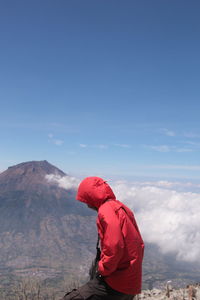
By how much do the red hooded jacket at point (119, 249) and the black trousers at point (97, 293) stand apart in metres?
0.15

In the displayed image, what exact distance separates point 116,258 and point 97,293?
1.04 metres

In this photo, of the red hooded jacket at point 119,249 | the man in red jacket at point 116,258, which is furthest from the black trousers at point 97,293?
the red hooded jacket at point 119,249

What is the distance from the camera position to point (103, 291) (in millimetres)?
6227

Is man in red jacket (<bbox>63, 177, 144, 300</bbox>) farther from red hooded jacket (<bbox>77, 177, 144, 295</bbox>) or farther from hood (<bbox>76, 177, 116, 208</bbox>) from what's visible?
hood (<bbox>76, 177, 116, 208</bbox>)

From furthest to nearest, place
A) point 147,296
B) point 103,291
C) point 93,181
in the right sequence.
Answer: point 147,296, point 93,181, point 103,291

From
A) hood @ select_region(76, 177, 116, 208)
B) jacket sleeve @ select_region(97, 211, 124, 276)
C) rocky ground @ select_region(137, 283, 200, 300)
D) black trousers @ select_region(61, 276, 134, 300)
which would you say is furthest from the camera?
rocky ground @ select_region(137, 283, 200, 300)

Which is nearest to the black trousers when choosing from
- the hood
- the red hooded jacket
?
the red hooded jacket

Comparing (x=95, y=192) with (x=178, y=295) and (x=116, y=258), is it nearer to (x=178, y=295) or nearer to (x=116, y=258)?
(x=116, y=258)

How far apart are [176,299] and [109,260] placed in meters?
10.2

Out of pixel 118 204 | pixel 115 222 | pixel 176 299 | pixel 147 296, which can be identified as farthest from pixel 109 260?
pixel 147 296

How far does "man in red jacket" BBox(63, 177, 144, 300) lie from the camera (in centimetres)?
591

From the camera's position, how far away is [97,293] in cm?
626

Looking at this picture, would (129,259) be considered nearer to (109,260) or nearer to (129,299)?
(109,260)

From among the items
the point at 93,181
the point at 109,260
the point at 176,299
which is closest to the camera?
the point at 109,260
